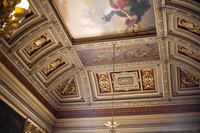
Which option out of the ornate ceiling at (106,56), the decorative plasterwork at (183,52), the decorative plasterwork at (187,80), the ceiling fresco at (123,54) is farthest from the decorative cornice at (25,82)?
the decorative plasterwork at (187,80)

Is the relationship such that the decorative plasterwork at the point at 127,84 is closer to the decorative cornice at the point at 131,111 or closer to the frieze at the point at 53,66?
the decorative cornice at the point at 131,111

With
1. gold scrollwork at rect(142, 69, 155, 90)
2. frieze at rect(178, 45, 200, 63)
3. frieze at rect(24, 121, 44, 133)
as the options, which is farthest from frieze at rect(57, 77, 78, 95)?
frieze at rect(178, 45, 200, 63)

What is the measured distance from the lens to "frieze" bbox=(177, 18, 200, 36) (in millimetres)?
9216

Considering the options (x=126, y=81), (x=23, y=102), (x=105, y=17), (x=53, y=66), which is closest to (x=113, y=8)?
(x=105, y=17)

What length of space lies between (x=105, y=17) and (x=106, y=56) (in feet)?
6.75

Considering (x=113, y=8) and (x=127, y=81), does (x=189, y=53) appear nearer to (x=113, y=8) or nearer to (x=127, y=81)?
(x=127, y=81)

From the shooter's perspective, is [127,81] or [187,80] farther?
[127,81]

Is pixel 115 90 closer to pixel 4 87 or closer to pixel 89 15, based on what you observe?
pixel 89 15

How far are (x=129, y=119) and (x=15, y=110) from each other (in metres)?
4.64

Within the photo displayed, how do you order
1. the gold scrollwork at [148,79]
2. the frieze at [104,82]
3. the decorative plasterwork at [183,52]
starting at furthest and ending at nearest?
the frieze at [104,82] → the gold scrollwork at [148,79] → the decorative plasterwork at [183,52]

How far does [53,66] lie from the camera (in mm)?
11711

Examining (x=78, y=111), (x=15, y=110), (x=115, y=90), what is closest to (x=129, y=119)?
(x=115, y=90)

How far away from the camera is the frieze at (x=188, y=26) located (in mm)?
9216

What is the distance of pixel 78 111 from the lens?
12828 mm
